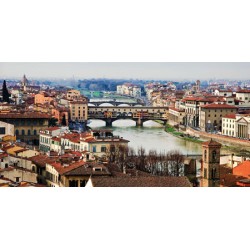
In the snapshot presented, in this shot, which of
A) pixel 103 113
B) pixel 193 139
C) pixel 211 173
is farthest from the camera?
pixel 103 113

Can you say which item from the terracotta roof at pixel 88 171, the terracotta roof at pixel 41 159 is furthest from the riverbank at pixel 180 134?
the terracotta roof at pixel 88 171

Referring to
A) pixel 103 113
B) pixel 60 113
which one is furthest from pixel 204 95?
pixel 60 113

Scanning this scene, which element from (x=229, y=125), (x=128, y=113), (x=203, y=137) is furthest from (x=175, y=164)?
(x=128, y=113)

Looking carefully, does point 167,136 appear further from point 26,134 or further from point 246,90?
point 26,134

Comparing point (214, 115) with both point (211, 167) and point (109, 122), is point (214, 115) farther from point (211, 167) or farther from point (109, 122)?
point (211, 167)

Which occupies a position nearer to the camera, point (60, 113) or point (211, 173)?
point (211, 173)

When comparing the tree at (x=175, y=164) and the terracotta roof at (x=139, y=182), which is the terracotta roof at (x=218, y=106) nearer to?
the tree at (x=175, y=164)
